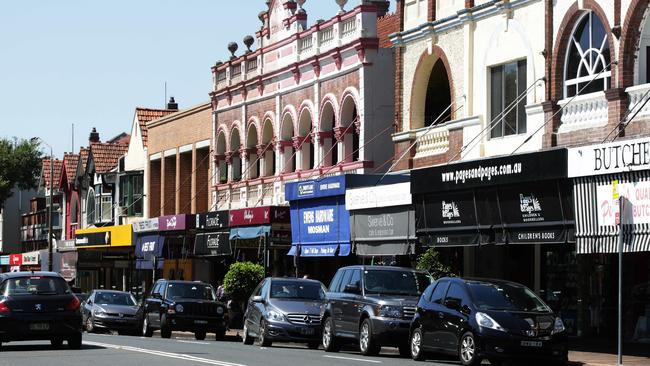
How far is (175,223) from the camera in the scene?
50781 millimetres

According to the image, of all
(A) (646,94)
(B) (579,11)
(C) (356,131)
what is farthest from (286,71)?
(A) (646,94)

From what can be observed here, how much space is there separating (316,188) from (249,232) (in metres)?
5.55

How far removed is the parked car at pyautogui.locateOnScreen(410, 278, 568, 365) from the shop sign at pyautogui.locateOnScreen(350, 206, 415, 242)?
8322mm

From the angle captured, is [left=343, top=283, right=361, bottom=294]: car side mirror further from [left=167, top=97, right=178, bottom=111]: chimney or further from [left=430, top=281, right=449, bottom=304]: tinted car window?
[left=167, top=97, right=178, bottom=111]: chimney

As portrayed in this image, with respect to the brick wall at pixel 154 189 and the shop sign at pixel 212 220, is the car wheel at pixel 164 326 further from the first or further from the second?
the brick wall at pixel 154 189

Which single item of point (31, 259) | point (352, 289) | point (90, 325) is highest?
point (352, 289)

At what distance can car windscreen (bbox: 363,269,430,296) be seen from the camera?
1053 inches

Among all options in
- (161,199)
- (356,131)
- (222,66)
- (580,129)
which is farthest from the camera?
(161,199)

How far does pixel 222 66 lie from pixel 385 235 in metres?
19.6

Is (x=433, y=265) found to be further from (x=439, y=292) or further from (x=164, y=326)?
(x=164, y=326)

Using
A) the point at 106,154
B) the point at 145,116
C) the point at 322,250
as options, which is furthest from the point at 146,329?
the point at 106,154

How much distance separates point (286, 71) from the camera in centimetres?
4541

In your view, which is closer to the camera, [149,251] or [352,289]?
[352,289]

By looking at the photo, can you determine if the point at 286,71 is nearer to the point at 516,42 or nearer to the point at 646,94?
the point at 516,42
